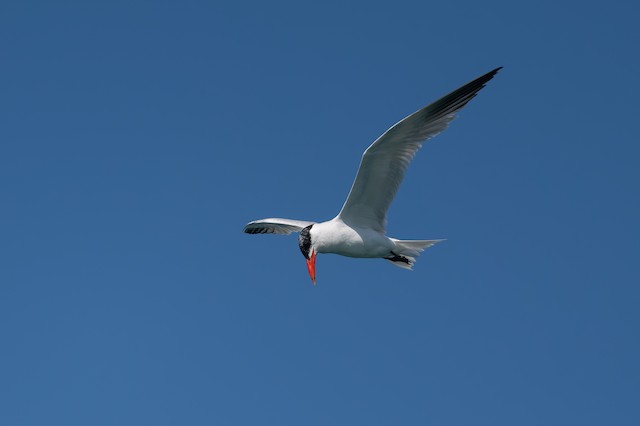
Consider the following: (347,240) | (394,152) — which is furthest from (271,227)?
(394,152)

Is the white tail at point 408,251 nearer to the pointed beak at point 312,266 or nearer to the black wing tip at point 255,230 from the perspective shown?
the pointed beak at point 312,266

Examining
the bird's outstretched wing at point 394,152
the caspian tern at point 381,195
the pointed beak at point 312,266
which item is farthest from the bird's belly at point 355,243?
the bird's outstretched wing at point 394,152

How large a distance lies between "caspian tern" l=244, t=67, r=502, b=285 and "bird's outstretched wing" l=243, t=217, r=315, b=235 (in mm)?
2410

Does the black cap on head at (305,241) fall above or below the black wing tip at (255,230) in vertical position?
below

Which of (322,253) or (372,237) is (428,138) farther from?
(322,253)

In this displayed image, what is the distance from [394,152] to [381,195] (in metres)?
0.91

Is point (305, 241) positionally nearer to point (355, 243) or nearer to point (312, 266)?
point (312, 266)

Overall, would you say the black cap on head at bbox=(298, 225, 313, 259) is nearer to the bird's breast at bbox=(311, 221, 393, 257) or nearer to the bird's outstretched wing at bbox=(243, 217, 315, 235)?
the bird's breast at bbox=(311, 221, 393, 257)

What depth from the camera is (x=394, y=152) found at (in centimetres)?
1256

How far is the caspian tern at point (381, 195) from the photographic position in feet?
40.3

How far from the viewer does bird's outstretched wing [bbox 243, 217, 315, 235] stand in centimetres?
1641

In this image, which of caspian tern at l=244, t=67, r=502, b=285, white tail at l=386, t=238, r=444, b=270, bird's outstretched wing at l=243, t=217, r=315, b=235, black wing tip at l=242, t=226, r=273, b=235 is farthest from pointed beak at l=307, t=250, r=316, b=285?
black wing tip at l=242, t=226, r=273, b=235

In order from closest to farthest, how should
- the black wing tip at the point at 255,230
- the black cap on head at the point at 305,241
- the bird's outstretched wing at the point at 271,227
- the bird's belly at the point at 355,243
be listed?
the bird's belly at the point at 355,243 < the black cap on head at the point at 305,241 < the bird's outstretched wing at the point at 271,227 < the black wing tip at the point at 255,230

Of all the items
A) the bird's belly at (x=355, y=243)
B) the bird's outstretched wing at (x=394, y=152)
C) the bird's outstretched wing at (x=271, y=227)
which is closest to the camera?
the bird's outstretched wing at (x=394, y=152)
